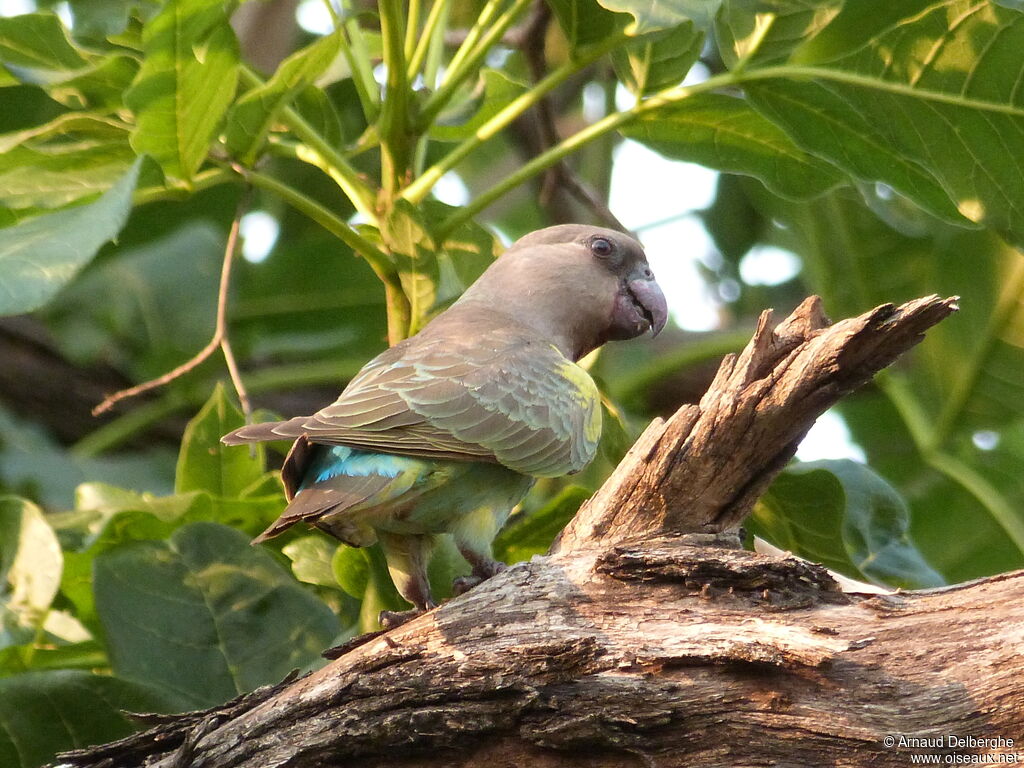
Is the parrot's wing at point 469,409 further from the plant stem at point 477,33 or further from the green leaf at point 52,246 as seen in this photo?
the plant stem at point 477,33

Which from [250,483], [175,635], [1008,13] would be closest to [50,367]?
[250,483]

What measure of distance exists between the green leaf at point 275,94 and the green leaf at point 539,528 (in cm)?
129

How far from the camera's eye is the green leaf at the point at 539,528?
331cm

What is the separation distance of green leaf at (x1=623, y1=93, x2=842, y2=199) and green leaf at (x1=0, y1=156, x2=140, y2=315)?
157cm

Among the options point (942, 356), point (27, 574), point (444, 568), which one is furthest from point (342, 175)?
point (942, 356)

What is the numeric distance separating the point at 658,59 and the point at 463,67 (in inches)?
22.1

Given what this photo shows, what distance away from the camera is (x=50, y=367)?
217 inches

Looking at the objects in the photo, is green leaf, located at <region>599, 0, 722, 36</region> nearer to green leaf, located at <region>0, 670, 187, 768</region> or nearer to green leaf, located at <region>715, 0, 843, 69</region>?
green leaf, located at <region>715, 0, 843, 69</region>

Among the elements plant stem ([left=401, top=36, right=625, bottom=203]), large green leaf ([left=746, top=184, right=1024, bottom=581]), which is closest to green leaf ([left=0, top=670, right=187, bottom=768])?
plant stem ([left=401, top=36, right=625, bottom=203])

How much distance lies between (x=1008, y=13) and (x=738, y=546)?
5.68 feet

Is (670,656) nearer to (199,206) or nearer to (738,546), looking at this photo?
(738,546)

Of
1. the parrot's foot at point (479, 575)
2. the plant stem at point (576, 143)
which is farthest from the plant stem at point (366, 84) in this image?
the parrot's foot at point (479, 575)

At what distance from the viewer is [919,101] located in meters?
3.46

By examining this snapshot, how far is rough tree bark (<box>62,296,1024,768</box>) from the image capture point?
2371 millimetres
